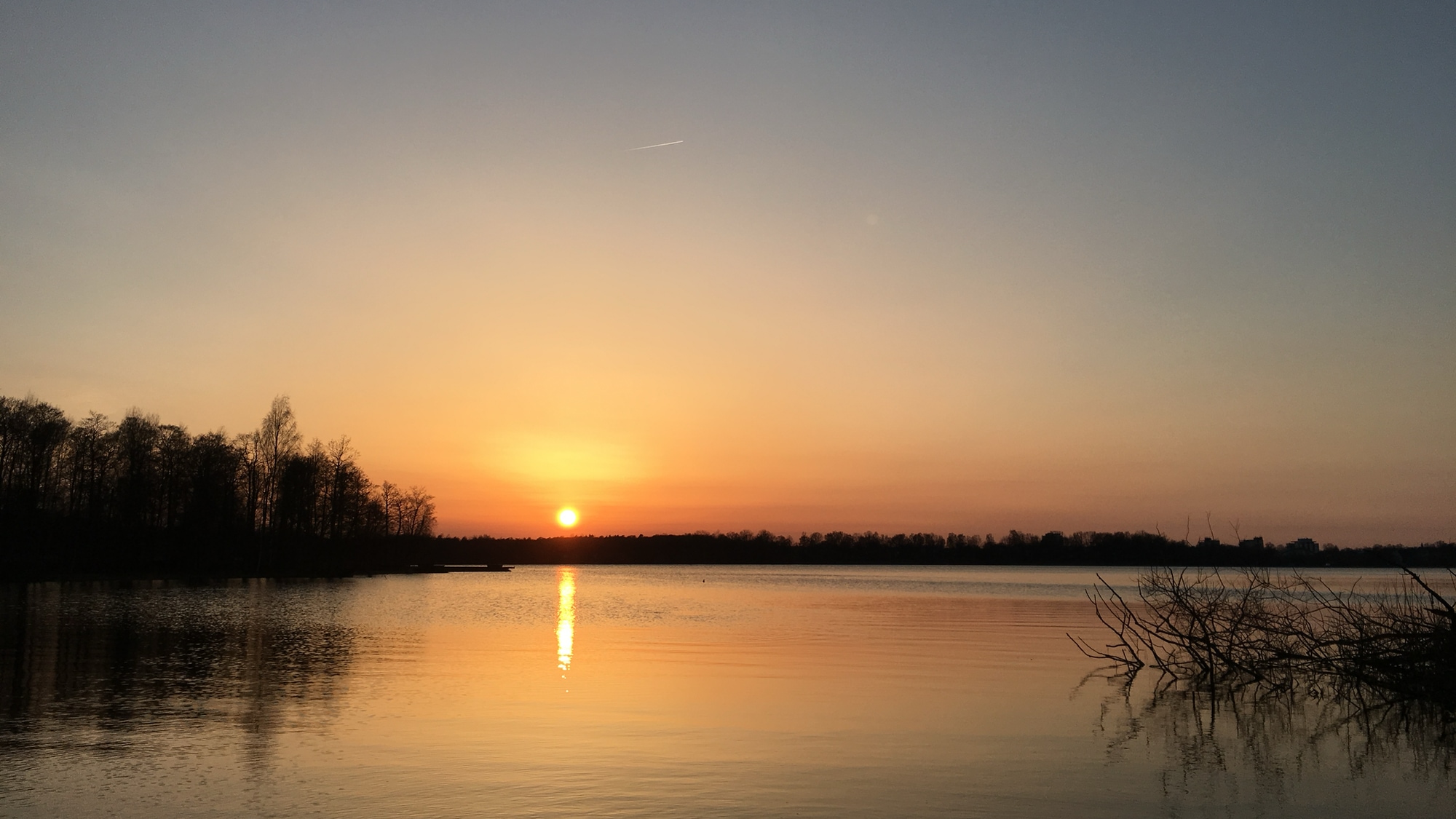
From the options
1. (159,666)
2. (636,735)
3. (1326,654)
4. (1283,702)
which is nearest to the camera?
(636,735)

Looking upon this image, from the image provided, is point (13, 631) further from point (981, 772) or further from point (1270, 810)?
point (1270, 810)

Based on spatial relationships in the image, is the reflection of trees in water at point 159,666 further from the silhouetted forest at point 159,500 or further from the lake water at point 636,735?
the silhouetted forest at point 159,500

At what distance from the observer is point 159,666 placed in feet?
→ 71.9

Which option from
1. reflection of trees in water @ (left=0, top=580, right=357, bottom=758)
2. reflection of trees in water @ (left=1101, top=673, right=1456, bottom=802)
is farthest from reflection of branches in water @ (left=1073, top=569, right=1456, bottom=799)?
reflection of trees in water @ (left=0, top=580, right=357, bottom=758)

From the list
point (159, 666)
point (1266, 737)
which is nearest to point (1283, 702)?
point (1266, 737)

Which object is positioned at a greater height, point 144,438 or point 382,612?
point 144,438

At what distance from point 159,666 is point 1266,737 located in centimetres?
2224

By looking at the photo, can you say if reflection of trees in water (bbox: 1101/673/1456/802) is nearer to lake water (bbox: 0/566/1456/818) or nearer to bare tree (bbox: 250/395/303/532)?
lake water (bbox: 0/566/1456/818)

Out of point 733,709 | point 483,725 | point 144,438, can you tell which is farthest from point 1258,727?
point 144,438

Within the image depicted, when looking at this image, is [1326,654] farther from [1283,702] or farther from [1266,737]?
[1266,737]

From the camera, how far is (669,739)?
600 inches

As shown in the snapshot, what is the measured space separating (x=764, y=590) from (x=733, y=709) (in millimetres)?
59383

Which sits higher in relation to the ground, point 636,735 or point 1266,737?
point 636,735

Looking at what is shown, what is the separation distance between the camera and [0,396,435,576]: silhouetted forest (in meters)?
67.6
